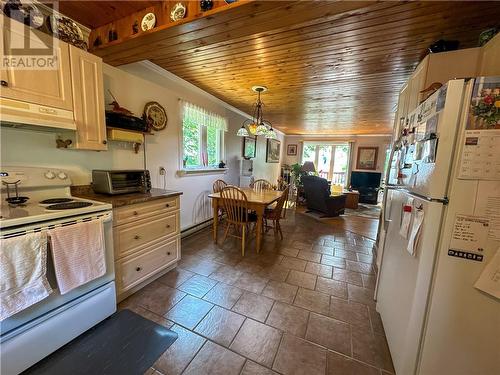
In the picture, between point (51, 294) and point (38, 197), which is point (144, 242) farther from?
point (38, 197)

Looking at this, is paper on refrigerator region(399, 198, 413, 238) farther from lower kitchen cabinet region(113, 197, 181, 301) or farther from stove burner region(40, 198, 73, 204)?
stove burner region(40, 198, 73, 204)

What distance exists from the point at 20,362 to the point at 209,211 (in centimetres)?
287

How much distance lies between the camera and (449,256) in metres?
0.97

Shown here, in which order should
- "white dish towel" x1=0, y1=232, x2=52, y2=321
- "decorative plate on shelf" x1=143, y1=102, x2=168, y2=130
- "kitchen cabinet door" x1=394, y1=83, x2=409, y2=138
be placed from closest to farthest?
"white dish towel" x1=0, y1=232, x2=52, y2=321 → "kitchen cabinet door" x1=394, y1=83, x2=409, y2=138 → "decorative plate on shelf" x1=143, y1=102, x2=168, y2=130

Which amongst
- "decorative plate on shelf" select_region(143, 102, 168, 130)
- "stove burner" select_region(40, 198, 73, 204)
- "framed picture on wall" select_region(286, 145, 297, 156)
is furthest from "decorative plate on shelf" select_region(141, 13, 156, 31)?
"framed picture on wall" select_region(286, 145, 297, 156)

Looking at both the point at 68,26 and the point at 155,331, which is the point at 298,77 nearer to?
the point at 68,26

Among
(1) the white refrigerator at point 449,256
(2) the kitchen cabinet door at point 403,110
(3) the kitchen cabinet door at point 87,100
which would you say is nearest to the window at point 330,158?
(2) the kitchen cabinet door at point 403,110

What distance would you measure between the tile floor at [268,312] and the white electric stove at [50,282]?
0.39 m

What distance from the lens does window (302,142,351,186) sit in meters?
7.62

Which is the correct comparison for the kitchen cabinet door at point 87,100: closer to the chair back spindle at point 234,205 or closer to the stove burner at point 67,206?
the stove burner at point 67,206

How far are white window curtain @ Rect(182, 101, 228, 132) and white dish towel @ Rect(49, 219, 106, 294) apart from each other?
214 centimetres

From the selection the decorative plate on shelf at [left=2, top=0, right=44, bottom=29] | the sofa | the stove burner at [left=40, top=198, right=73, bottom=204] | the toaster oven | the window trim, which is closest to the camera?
the decorative plate on shelf at [left=2, top=0, right=44, bottom=29]

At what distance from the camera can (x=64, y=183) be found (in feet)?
5.73

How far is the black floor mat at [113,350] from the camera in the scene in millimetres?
1242
